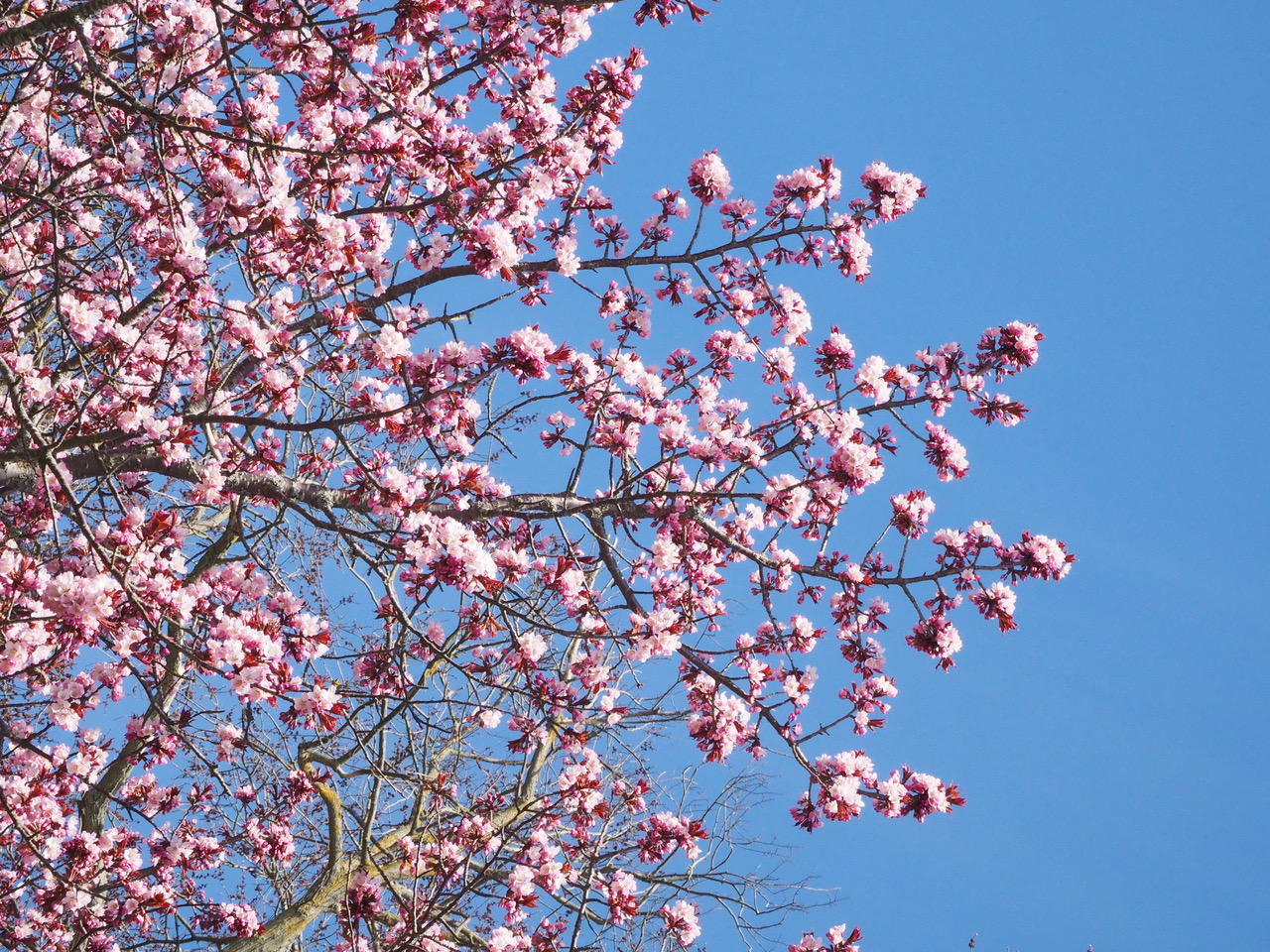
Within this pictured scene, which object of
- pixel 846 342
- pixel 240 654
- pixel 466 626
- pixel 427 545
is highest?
pixel 846 342

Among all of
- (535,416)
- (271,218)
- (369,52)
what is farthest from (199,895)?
(369,52)

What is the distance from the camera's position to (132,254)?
6.68 m

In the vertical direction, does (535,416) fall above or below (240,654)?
above

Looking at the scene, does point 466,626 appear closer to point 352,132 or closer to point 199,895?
point 352,132

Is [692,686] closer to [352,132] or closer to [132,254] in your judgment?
[352,132]

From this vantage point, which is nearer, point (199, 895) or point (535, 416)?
point (199, 895)

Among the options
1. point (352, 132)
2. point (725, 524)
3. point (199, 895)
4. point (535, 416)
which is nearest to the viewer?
point (352, 132)

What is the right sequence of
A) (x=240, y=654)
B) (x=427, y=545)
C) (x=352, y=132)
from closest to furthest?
(x=240, y=654)
(x=427, y=545)
(x=352, y=132)

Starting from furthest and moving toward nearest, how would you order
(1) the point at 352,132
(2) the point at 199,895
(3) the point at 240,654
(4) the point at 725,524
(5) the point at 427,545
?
(2) the point at 199,895, (4) the point at 725,524, (1) the point at 352,132, (5) the point at 427,545, (3) the point at 240,654

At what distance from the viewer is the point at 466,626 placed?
559 centimetres

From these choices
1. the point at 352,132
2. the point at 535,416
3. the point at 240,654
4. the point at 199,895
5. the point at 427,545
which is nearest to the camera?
the point at 240,654

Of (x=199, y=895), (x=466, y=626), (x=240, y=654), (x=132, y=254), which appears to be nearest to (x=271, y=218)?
(x=240, y=654)

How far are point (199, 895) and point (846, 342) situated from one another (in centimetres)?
606

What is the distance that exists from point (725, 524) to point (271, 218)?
3.35 meters
